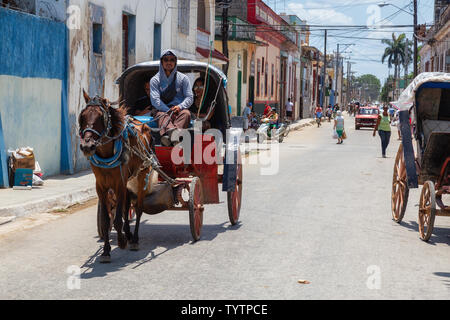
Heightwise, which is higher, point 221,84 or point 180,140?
point 221,84

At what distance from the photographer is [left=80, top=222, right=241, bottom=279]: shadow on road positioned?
7031 mm

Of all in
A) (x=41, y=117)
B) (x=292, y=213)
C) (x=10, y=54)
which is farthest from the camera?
(x=41, y=117)

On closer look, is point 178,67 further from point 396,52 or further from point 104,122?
point 396,52

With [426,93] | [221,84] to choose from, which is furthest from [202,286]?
[426,93]

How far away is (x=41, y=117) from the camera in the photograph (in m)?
14.5

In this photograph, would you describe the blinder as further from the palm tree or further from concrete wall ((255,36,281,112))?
the palm tree

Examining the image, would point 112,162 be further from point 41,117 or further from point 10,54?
point 41,117

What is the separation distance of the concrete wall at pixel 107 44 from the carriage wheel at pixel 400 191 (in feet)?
20.5

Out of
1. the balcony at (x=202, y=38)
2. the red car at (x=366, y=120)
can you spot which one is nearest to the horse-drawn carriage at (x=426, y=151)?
the balcony at (x=202, y=38)

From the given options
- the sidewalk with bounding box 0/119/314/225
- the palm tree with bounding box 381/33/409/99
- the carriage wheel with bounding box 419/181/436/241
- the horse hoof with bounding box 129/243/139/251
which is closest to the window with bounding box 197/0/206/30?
the sidewalk with bounding box 0/119/314/225

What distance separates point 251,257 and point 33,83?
8283 mm

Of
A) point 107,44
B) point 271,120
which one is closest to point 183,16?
point 271,120

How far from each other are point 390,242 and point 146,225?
11.5 ft

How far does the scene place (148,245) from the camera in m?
8.29
